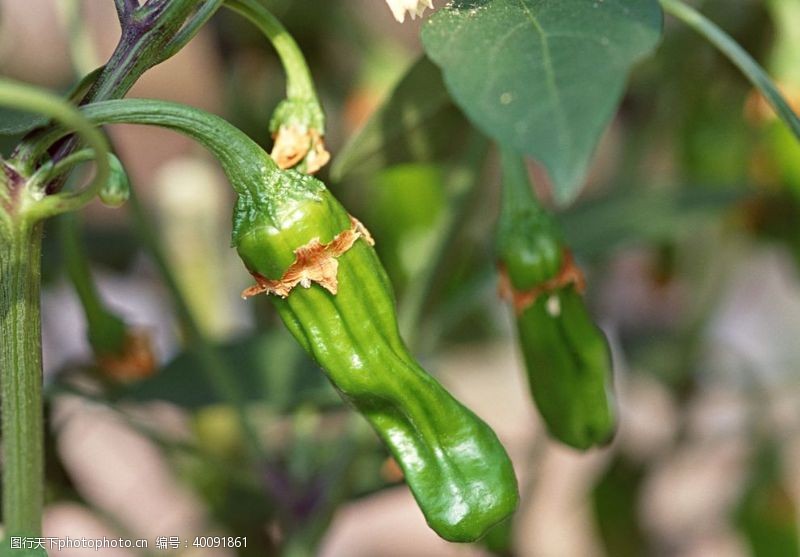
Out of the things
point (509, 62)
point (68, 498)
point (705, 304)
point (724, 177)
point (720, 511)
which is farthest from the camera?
point (720, 511)

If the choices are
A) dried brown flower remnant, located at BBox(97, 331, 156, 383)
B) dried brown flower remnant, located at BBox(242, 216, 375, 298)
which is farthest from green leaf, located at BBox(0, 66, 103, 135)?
dried brown flower remnant, located at BBox(97, 331, 156, 383)

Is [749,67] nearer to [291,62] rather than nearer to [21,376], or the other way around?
[291,62]

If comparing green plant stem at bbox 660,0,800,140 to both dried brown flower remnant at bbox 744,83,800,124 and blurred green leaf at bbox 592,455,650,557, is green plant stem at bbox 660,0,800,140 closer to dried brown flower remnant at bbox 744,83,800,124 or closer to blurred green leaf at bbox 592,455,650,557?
dried brown flower remnant at bbox 744,83,800,124

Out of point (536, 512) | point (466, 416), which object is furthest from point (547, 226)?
point (536, 512)

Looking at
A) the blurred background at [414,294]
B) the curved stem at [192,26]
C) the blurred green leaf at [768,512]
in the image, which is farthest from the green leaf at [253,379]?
the blurred green leaf at [768,512]

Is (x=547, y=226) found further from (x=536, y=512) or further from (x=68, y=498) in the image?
(x=536, y=512)

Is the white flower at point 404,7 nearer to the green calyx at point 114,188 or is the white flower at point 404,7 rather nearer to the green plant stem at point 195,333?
the green calyx at point 114,188

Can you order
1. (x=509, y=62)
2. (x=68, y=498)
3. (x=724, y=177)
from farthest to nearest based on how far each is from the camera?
(x=724, y=177)
(x=68, y=498)
(x=509, y=62)

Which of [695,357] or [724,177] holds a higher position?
[724,177]
